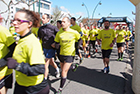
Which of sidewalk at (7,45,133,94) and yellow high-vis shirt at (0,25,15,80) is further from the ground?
yellow high-vis shirt at (0,25,15,80)

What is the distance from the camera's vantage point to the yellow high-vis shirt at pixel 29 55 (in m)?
1.66

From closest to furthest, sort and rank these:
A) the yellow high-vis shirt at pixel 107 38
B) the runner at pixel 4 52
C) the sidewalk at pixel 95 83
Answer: the runner at pixel 4 52, the sidewalk at pixel 95 83, the yellow high-vis shirt at pixel 107 38

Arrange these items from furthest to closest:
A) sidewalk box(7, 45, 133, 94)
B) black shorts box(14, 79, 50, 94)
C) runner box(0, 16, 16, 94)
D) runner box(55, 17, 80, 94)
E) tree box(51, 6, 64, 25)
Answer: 1. tree box(51, 6, 64, 25)
2. sidewalk box(7, 45, 133, 94)
3. runner box(55, 17, 80, 94)
4. runner box(0, 16, 16, 94)
5. black shorts box(14, 79, 50, 94)

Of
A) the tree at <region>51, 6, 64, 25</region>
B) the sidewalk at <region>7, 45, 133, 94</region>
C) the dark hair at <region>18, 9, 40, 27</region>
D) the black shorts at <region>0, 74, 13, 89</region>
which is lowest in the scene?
the sidewalk at <region>7, 45, 133, 94</region>

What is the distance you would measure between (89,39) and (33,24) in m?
8.02

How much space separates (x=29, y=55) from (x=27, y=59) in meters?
0.10

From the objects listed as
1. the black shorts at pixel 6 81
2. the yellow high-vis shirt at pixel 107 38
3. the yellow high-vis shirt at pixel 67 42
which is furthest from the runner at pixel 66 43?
the yellow high-vis shirt at pixel 107 38

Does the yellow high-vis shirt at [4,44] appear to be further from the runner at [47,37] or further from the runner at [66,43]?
the runner at [47,37]

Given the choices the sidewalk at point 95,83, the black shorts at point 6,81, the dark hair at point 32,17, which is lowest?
the sidewalk at point 95,83

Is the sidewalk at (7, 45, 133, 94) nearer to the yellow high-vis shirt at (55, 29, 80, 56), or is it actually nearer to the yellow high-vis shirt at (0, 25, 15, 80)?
the yellow high-vis shirt at (55, 29, 80, 56)

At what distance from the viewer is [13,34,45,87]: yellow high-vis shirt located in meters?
1.66

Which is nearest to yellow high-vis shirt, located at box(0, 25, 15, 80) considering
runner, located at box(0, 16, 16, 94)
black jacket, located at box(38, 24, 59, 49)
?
runner, located at box(0, 16, 16, 94)

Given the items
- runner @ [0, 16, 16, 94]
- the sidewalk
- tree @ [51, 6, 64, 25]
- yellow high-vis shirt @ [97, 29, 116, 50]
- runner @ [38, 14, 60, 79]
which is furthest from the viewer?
tree @ [51, 6, 64, 25]

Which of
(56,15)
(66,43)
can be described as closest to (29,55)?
(66,43)
